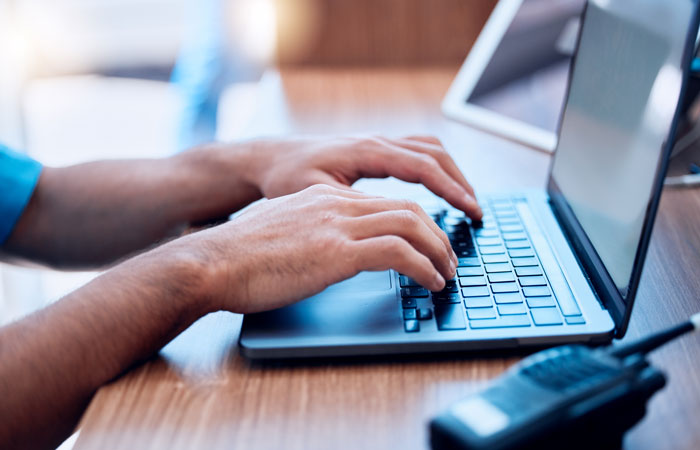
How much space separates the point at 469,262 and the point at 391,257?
4.8 inches

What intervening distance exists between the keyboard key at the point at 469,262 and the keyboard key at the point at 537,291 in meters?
0.06

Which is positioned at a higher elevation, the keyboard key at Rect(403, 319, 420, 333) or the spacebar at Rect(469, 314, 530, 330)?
the keyboard key at Rect(403, 319, 420, 333)

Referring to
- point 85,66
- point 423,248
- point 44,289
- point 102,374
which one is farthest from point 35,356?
point 85,66

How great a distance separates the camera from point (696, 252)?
68 cm

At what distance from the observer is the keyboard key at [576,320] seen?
53cm

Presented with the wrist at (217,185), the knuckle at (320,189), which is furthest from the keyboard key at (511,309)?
the wrist at (217,185)

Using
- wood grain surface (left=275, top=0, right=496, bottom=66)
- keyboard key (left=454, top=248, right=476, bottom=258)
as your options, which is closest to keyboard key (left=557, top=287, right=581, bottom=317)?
keyboard key (left=454, top=248, right=476, bottom=258)

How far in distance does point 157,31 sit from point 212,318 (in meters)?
2.92

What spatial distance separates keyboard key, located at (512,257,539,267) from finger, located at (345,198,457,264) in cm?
7

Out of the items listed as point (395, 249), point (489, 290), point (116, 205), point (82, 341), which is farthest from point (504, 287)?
point (116, 205)

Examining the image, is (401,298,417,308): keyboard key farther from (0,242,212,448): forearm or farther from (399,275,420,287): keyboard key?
(0,242,212,448): forearm

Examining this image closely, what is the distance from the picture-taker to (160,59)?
3088mm

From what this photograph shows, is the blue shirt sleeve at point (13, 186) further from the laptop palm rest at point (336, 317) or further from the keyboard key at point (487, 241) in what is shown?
the keyboard key at point (487, 241)

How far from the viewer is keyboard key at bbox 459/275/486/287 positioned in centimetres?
58
